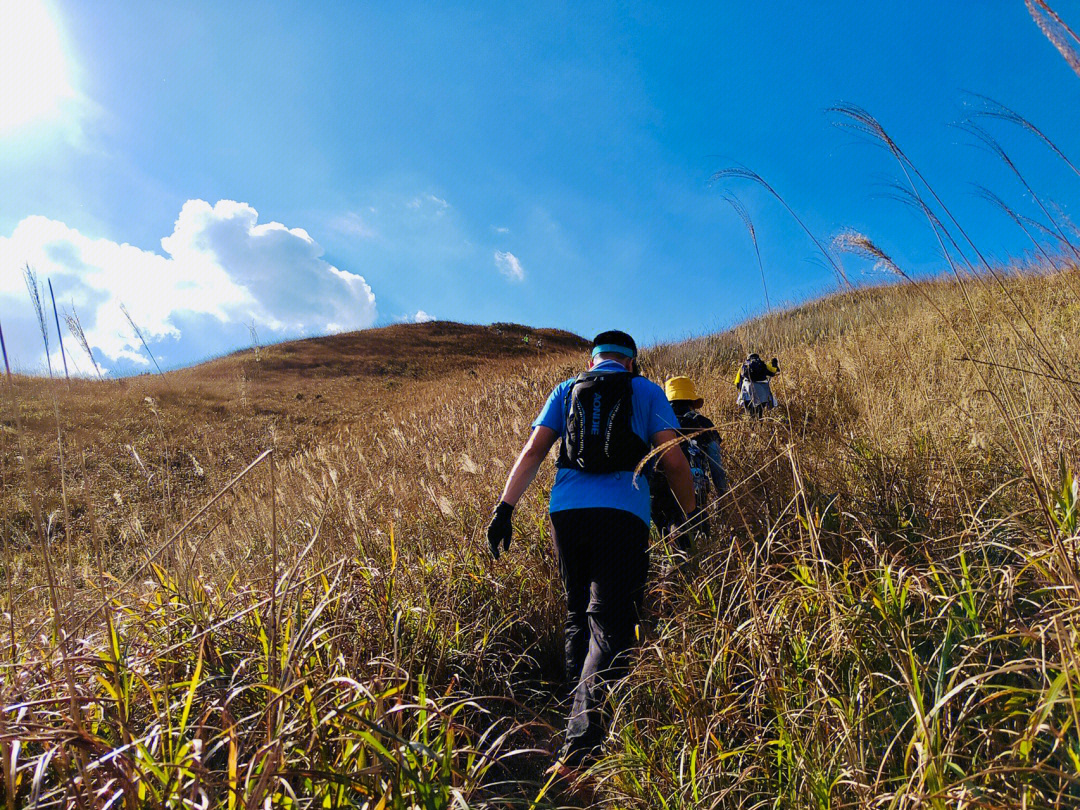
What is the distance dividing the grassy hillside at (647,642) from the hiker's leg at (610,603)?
0.42 feet

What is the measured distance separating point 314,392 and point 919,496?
21.1m

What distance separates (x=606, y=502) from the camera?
283 centimetres

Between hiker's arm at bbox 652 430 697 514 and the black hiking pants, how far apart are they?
0.27 metres

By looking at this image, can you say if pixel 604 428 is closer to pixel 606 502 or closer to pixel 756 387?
pixel 606 502

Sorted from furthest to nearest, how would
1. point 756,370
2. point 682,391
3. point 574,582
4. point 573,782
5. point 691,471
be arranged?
point 756,370, point 682,391, point 691,471, point 574,582, point 573,782

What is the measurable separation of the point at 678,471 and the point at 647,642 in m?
0.86

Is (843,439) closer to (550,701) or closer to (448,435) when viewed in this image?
(550,701)

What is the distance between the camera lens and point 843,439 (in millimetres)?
3838

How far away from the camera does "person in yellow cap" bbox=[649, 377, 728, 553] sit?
3633mm

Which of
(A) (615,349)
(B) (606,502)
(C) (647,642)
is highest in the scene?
(A) (615,349)

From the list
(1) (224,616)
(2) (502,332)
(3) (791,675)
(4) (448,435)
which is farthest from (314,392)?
(3) (791,675)

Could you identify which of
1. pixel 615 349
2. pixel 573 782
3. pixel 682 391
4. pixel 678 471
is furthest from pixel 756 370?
→ pixel 573 782

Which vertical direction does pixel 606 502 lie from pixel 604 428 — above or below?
below

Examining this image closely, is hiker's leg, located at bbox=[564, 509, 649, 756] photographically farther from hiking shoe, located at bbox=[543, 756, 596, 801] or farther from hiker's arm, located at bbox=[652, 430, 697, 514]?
hiker's arm, located at bbox=[652, 430, 697, 514]
